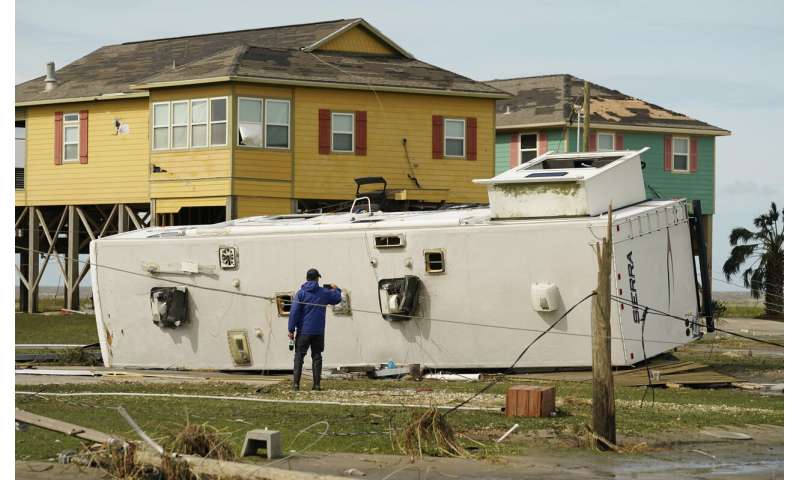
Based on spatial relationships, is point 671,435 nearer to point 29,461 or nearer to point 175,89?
point 29,461

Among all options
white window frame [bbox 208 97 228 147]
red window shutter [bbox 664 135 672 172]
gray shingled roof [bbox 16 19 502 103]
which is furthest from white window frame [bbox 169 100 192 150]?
red window shutter [bbox 664 135 672 172]

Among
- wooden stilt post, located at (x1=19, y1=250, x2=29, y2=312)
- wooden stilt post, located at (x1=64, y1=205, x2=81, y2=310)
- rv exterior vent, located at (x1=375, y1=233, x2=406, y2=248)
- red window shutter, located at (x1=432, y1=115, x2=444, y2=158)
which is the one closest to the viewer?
rv exterior vent, located at (x1=375, y1=233, x2=406, y2=248)

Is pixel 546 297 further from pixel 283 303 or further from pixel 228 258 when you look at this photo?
pixel 228 258

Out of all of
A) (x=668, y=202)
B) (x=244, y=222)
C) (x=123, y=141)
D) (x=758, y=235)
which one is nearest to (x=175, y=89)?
(x=123, y=141)

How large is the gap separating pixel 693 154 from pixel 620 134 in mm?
3557

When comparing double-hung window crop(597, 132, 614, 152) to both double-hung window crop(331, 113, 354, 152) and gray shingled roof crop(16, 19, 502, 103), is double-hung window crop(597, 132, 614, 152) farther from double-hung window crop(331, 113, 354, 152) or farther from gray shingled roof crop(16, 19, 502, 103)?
double-hung window crop(331, 113, 354, 152)

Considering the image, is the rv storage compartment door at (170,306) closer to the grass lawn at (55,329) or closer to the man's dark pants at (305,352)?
the man's dark pants at (305,352)

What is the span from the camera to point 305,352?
20.8 metres

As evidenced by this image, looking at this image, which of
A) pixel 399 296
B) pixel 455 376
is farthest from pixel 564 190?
pixel 455 376

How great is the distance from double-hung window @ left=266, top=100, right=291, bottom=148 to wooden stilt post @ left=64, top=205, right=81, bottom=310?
8.70 meters

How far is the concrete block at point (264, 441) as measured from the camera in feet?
43.6

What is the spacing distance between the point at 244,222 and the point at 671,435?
42.9ft

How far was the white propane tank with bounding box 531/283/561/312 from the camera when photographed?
22.0m

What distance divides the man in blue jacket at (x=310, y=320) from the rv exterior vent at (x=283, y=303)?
3408mm
